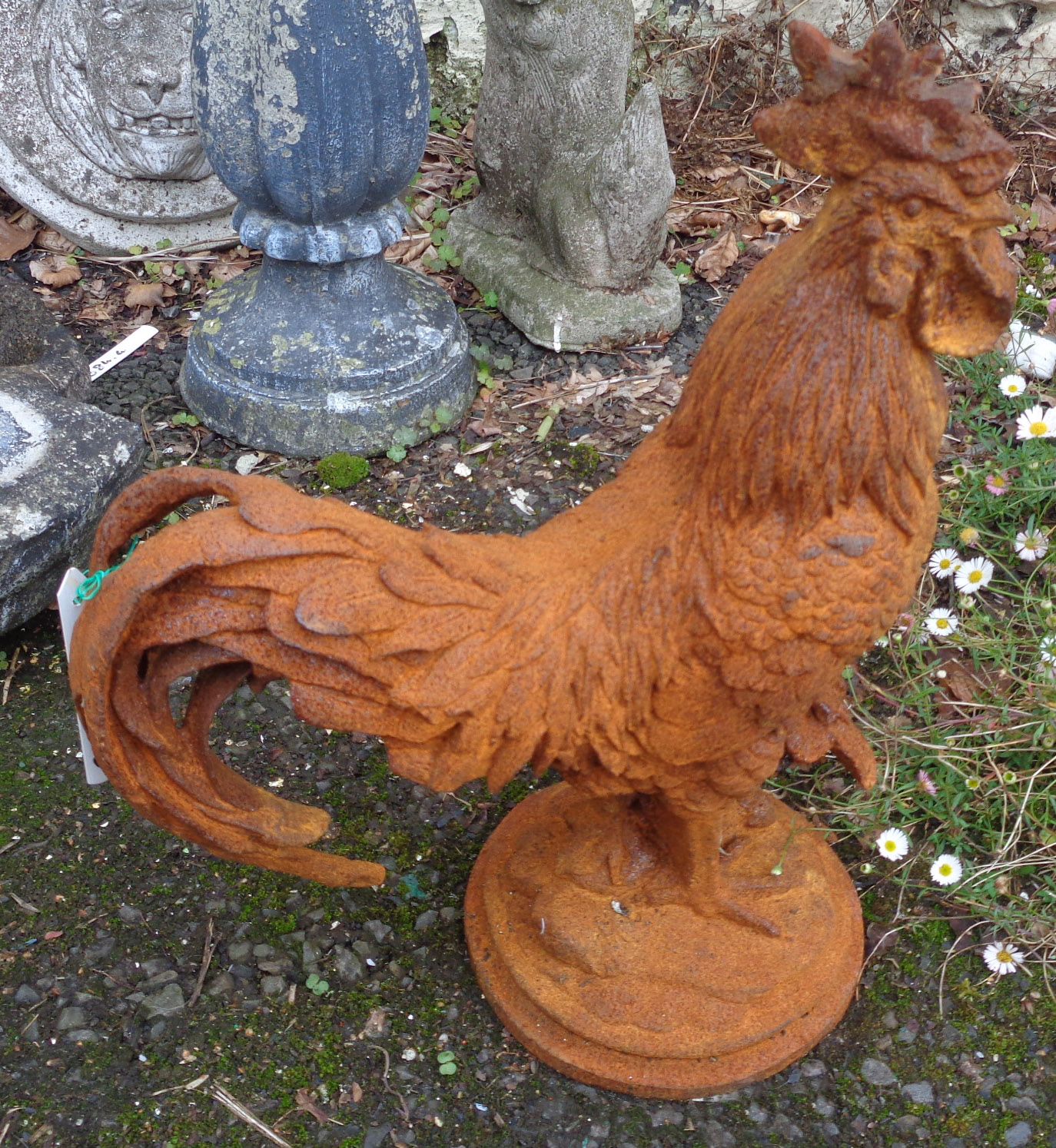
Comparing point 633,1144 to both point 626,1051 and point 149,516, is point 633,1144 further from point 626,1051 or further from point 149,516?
point 149,516

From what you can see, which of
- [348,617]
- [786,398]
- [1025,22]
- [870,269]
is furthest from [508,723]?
[1025,22]

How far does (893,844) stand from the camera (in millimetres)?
2479

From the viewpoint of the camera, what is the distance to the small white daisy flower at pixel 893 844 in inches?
97.0

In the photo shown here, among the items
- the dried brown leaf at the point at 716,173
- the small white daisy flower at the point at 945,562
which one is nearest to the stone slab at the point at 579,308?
the dried brown leaf at the point at 716,173

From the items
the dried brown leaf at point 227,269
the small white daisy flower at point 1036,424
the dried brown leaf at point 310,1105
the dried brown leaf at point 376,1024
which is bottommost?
the dried brown leaf at point 310,1105

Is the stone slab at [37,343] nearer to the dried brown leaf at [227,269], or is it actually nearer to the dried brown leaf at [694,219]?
the dried brown leaf at [227,269]

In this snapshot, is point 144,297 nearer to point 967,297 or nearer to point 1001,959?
point 967,297

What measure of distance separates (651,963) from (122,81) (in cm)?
374

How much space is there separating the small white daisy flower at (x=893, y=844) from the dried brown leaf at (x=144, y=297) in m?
3.23

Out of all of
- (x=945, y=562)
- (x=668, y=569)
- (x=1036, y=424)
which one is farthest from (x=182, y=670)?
(x=1036, y=424)

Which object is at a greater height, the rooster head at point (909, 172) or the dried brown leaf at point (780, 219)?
the rooster head at point (909, 172)

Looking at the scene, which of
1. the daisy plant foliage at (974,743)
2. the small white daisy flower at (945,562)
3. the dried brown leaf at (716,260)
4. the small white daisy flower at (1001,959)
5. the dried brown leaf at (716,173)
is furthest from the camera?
the dried brown leaf at (716,173)

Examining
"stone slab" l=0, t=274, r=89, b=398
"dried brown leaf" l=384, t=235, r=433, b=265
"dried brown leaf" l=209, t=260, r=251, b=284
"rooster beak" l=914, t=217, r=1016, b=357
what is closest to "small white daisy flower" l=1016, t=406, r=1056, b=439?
"rooster beak" l=914, t=217, r=1016, b=357

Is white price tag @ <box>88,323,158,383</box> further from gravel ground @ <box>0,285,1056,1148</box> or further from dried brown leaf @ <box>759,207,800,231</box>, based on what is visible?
dried brown leaf @ <box>759,207,800,231</box>
